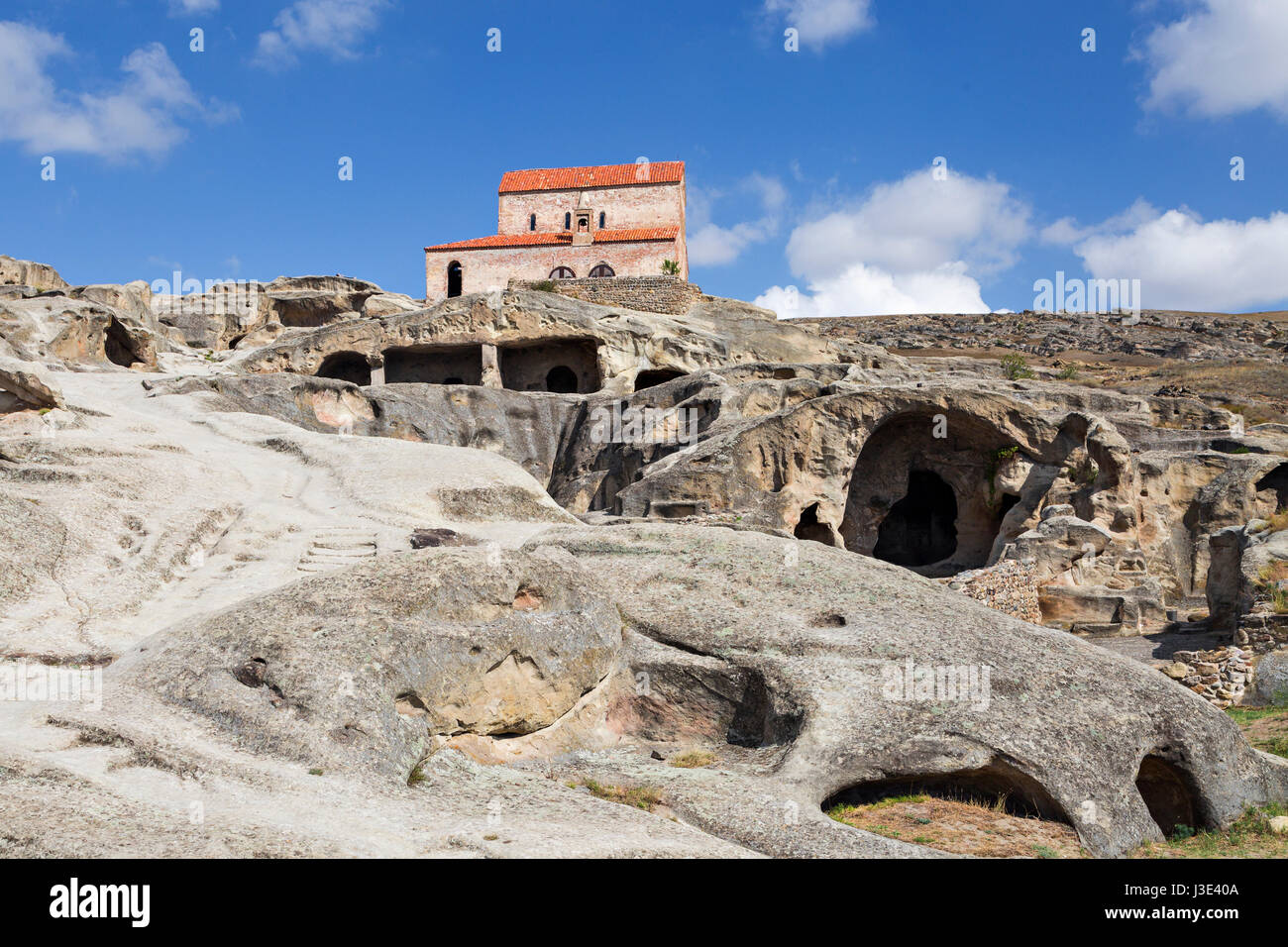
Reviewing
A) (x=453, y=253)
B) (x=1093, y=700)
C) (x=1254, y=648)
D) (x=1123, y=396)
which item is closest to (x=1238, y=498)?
(x=1254, y=648)

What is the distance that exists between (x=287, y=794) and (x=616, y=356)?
25.2 meters

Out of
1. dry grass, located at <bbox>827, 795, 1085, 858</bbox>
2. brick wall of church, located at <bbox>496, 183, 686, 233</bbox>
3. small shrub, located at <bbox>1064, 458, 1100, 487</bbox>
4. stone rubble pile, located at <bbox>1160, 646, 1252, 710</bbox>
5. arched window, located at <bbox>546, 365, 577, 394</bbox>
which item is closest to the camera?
dry grass, located at <bbox>827, 795, 1085, 858</bbox>

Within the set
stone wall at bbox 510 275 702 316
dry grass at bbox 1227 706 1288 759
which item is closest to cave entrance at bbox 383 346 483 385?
stone wall at bbox 510 275 702 316

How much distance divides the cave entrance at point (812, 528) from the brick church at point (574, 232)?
2157 cm

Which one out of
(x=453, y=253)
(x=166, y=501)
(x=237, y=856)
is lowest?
(x=237, y=856)

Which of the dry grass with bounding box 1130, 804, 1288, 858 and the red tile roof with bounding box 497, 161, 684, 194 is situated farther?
the red tile roof with bounding box 497, 161, 684, 194

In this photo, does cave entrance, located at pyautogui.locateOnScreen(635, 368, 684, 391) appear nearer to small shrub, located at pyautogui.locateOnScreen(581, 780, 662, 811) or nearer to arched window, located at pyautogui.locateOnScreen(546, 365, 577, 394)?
arched window, located at pyautogui.locateOnScreen(546, 365, 577, 394)

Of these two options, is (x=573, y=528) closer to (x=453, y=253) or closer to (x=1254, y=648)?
(x=1254, y=648)

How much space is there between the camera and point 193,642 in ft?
21.5

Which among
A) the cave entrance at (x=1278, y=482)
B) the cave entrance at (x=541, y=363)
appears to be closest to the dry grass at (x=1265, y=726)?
the cave entrance at (x=1278, y=482)

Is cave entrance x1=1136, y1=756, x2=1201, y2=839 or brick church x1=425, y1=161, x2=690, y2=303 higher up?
brick church x1=425, y1=161, x2=690, y2=303

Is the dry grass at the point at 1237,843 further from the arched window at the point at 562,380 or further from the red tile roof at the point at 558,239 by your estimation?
the red tile roof at the point at 558,239

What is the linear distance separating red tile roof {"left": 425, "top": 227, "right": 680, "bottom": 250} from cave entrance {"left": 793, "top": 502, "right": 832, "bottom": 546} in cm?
2388

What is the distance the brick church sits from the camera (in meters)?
41.3
